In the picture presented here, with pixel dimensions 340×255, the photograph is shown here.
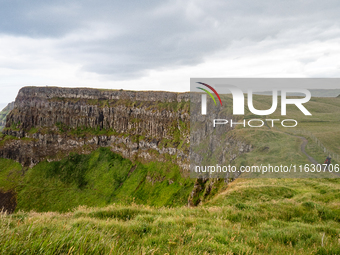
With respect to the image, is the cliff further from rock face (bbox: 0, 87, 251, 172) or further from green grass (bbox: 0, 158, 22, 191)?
green grass (bbox: 0, 158, 22, 191)

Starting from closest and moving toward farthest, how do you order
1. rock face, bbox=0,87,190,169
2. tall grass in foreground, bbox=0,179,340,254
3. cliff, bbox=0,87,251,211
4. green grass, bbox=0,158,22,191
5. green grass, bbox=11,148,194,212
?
1. tall grass in foreground, bbox=0,179,340,254
2. green grass, bbox=11,148,194,212
3. cliff, bbox=0,87,251,211
4. green grass, bbox=0,158,22,191
5. rock face, bbox=0,87,190,169

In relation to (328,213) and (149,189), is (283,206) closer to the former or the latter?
(328,213)

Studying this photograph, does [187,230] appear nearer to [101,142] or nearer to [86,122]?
[101,142]

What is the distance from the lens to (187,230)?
6.09 meters

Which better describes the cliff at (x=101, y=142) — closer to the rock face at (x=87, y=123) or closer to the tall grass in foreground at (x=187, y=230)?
the rock face at (x=87, y=123)

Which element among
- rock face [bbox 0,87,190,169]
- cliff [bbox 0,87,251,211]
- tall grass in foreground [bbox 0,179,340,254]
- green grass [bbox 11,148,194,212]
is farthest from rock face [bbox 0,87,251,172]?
tall grass in foreground [bbox 0,179,340,254]

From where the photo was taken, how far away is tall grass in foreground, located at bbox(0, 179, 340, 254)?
372cm

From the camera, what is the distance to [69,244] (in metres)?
3.66

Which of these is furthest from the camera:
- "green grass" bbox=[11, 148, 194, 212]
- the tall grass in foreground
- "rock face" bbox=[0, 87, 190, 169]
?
"rock face" bbox=[0, 87, 190, 169]

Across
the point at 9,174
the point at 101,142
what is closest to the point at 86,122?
the point at 101,142

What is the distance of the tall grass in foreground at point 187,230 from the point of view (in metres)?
3.72

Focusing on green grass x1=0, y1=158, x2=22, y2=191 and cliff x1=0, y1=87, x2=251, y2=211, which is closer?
cliff x1=0, y1=87, x2=251, y2=211

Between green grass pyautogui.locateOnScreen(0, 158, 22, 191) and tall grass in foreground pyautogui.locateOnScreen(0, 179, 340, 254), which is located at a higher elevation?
tall grass in foreground pyautogui.locateOnScreen(0, 179, 340, 254)

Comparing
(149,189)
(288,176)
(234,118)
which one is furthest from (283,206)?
(149,189)
